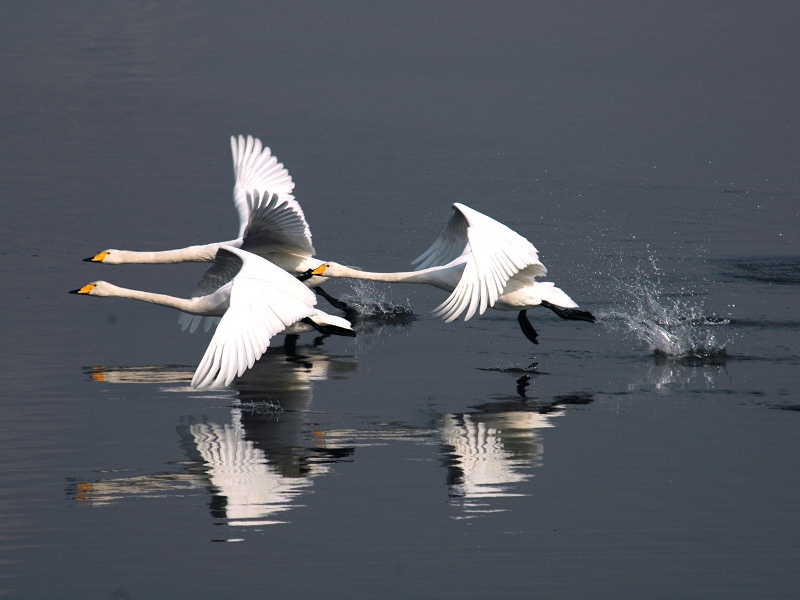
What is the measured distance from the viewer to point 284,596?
24.8 feet

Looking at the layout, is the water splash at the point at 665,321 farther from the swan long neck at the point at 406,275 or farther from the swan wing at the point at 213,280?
the swan wing at the point at 213,280

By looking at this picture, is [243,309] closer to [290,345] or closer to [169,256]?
[290,345]

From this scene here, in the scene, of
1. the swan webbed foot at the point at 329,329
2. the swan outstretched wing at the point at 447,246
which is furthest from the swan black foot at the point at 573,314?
the swan webbed foot at the point at 329,329

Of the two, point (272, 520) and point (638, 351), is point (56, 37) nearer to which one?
point (638, 351)

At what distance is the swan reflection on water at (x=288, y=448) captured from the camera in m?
9.02

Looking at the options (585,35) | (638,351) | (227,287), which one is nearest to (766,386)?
(638,351)

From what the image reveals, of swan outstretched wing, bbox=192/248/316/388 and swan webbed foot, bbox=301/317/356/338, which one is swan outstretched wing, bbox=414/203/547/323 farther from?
swan outstretched wing, bbox=192/248/316/388

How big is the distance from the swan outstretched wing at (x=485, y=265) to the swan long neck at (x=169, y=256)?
2783 millimetres

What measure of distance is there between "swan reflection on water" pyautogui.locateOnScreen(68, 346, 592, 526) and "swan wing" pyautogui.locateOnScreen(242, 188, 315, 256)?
202 cm

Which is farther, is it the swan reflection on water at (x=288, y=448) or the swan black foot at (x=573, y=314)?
the swan black foot at (x=573, y=314)

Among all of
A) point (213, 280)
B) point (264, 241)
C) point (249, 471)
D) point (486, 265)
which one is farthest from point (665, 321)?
point (249, 471)

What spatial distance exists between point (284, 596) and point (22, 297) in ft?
27.0

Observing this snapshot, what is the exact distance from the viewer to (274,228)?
1420 centimetres

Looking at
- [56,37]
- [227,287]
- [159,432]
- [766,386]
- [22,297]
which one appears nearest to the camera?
[159,432]
